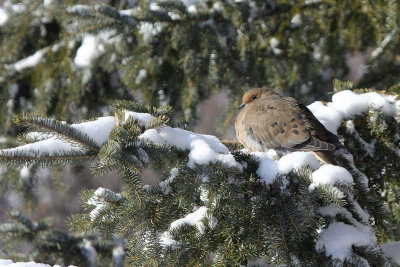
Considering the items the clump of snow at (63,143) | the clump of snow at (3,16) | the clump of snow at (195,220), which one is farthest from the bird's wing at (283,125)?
the clump of snow at (3,16)

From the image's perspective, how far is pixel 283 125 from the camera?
2555 millimetres

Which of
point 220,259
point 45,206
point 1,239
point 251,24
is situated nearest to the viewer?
point 220,259

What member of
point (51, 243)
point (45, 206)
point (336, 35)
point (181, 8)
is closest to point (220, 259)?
point (51, 243)

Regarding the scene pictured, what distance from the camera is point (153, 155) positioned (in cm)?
172

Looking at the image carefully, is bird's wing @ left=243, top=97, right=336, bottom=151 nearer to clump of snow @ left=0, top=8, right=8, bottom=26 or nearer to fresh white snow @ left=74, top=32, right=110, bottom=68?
fresh white snow @ left=74, top=32, right=110, bottom=68

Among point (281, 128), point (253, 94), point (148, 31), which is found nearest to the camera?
point (281, 128)

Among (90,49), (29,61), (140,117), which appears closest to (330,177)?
(140,117)

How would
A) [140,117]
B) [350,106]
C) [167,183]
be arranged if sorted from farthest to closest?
[350,106] < [140,117] < [167,183]

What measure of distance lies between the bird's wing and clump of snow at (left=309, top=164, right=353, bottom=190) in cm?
57

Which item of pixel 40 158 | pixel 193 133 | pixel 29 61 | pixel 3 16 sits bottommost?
pixel 29 61

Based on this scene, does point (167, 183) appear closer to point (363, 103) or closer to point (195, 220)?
point (195, 220)

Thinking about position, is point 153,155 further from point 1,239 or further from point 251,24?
point 251,24

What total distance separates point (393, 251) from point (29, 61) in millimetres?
2684

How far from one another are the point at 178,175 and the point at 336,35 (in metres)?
2.04
